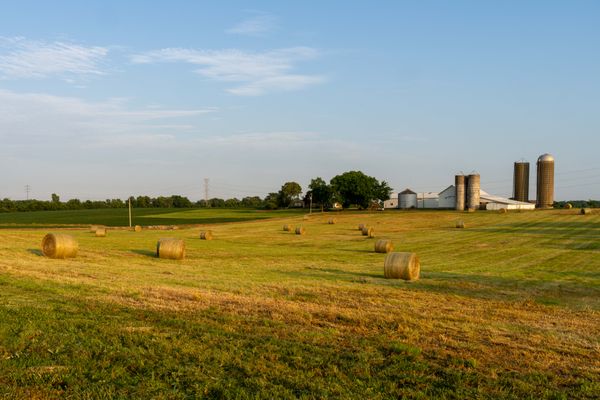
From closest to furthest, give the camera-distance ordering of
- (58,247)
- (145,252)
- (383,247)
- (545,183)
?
(58,247)
(145,252)
(383,247)
(545,183)

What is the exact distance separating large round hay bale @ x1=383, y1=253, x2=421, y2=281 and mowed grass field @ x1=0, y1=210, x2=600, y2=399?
2.08 feet

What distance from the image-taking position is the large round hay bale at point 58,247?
→ 23.3 metres

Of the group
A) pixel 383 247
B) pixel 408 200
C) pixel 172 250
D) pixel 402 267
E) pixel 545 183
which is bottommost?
pixel 383 247

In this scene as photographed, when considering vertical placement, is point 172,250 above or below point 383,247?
above

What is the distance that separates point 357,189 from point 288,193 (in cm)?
2626

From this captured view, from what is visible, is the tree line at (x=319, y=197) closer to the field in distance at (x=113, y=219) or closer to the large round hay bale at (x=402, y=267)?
the field in distance at (x=113, y=219)

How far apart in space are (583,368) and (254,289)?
911 cm

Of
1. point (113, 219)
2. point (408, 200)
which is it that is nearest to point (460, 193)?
point (408, 200)

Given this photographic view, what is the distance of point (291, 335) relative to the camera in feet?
30.2

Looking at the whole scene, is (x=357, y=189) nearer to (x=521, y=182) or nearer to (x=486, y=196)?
(x=486, y=196)

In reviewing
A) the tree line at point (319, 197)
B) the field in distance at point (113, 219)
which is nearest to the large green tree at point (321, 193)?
the tree line at point (319, 197)

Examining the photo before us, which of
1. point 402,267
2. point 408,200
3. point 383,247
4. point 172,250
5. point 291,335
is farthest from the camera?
point 408,200

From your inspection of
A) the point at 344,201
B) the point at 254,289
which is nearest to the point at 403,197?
the point at 344,201

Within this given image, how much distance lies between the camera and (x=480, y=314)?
1201cm
